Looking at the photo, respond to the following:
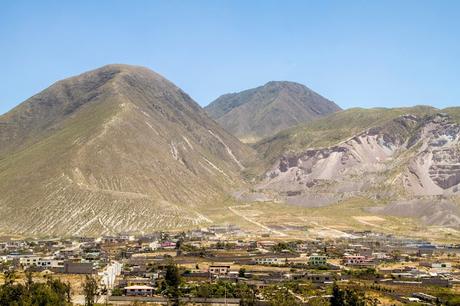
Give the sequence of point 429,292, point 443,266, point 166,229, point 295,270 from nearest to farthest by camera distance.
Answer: point 429,292
point 295,270
point 443,266
point 166,229

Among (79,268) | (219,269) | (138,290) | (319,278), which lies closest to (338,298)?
(138,290)

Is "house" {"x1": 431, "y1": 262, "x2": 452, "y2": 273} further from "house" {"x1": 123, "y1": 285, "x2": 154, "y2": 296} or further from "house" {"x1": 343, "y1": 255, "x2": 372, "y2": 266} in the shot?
"house" {"x1": 123, "y1": 285, "x2": 154, "y2": 296}

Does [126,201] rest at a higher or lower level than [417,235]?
higher

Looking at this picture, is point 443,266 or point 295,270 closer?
point 295,270

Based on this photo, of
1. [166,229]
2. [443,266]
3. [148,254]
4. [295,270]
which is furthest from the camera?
[166,229]

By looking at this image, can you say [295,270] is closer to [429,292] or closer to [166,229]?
[429,292]

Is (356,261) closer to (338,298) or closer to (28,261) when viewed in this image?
(338,298)

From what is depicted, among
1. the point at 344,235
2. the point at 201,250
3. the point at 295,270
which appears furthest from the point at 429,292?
the point at 344,235
